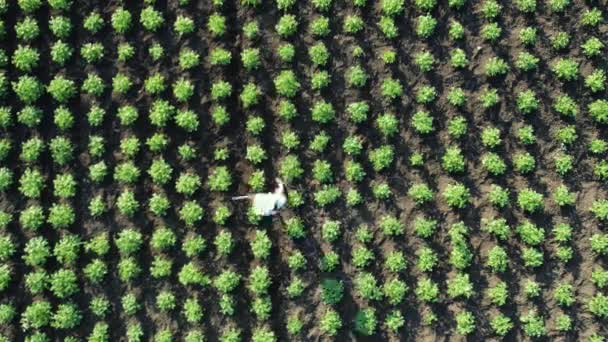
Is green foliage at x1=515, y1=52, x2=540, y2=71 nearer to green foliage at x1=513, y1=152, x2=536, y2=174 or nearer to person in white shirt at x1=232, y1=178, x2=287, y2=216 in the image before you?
green foliage at x1=513, y1=152, x2=536, y2=174

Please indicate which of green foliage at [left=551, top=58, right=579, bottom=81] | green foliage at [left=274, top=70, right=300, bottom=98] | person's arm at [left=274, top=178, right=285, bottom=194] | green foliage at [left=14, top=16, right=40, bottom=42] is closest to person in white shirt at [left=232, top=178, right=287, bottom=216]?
person's arm at [left=274, top=178, right=285, bottom=194]

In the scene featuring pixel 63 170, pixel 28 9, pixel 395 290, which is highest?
pixel 28 9

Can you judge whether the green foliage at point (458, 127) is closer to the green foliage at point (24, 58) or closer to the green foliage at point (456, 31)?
the green foliage at point (456, 31)

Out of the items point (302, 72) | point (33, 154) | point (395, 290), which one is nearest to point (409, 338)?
point (395, 290)

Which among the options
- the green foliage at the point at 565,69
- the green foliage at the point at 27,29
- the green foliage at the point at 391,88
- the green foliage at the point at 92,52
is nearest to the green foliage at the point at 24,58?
the green foliage at the point at 27,29

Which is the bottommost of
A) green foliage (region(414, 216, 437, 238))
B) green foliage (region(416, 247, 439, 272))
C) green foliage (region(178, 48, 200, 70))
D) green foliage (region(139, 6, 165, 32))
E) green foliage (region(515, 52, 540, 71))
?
green foliage (region(416, 247, 439, 272))

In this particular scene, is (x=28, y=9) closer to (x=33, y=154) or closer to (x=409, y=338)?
(x=33, y=154)

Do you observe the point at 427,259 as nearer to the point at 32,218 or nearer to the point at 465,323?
the point at 465,323
